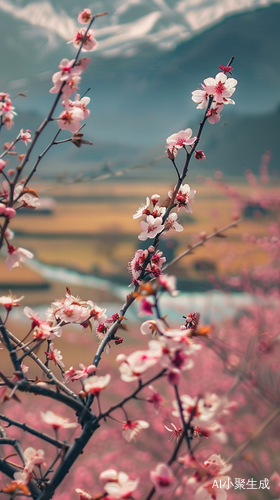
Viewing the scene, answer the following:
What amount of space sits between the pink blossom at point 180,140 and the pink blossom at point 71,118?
9 cm

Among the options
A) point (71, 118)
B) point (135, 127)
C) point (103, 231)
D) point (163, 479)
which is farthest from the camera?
point (135, 127)

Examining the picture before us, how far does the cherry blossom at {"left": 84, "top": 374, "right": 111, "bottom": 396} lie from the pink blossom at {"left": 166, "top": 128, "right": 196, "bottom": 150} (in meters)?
0.23

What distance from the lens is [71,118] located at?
0.30 m

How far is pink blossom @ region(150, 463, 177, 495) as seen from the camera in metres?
0.20

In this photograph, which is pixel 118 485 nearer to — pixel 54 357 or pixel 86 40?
pixel 54 357

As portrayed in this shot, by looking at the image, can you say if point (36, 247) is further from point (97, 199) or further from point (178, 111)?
point (178, 111)

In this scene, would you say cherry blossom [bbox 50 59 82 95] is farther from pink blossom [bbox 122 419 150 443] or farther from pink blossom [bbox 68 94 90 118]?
pink blossom [bbox 122 419 150 443]

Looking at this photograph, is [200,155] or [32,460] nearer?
[32,460]

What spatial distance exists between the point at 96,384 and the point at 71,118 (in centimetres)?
22

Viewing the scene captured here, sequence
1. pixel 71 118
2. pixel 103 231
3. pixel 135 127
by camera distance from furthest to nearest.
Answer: pixel 135 127 < pixel 103 231 < pixel 71 118

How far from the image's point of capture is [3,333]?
0.82 feet

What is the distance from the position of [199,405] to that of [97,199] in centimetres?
570

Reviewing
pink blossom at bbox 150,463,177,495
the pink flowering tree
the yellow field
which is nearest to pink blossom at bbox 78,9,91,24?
the pink flowering tree

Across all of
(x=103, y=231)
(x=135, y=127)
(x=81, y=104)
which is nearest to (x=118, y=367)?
(x=81, y=104)
